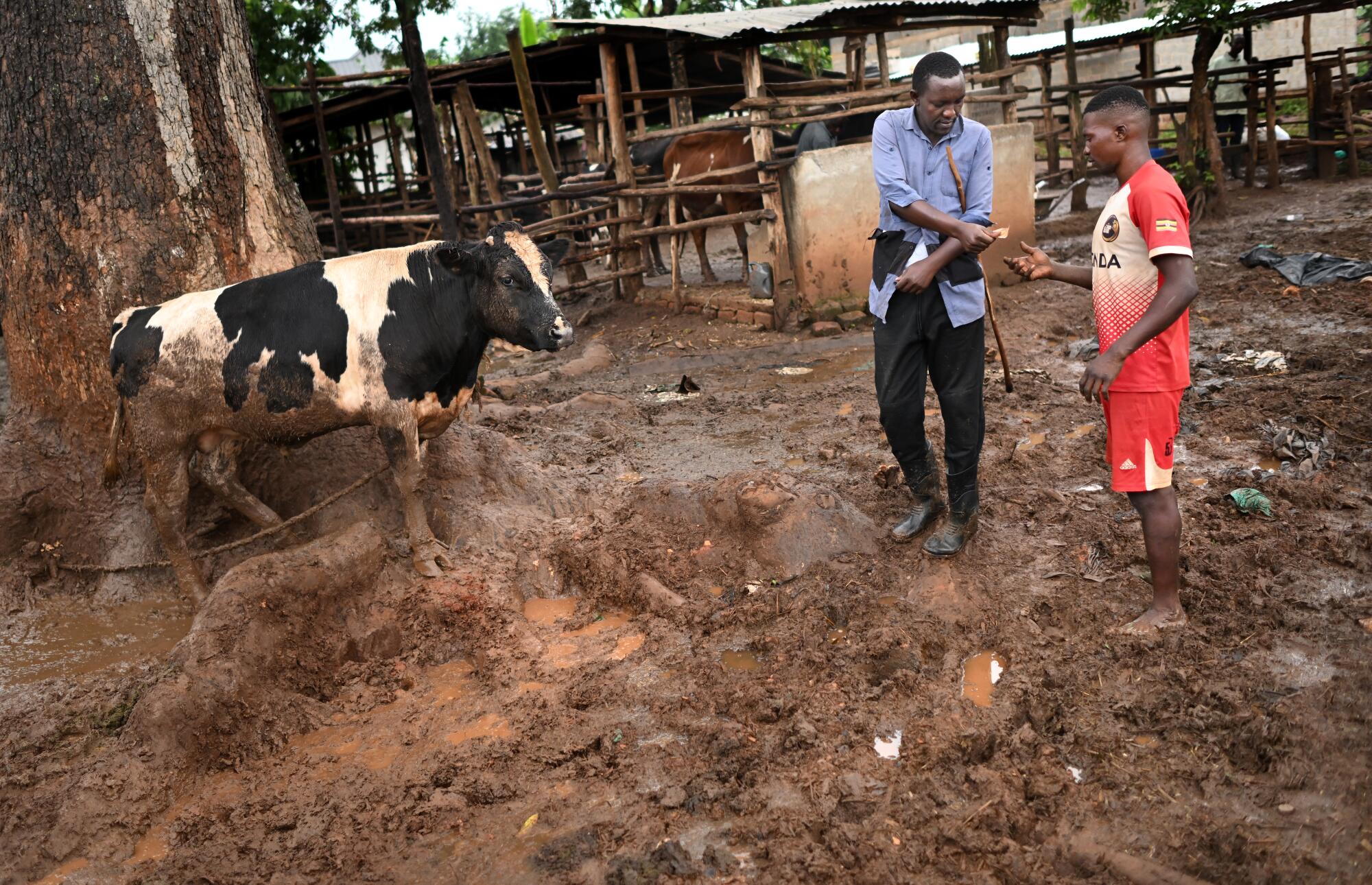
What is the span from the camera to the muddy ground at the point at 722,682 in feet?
8.65

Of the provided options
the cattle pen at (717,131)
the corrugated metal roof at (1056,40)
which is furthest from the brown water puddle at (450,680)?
the corrugated metal roof at (1056,40)

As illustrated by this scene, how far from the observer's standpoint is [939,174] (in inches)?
150

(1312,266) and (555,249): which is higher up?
(555,249)

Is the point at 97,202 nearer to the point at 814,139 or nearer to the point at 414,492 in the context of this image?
the point at 414,492

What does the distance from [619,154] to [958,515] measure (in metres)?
7.75

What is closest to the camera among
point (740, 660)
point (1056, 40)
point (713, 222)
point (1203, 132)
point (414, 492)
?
point (740, 660)

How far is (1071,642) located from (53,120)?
4847 mm

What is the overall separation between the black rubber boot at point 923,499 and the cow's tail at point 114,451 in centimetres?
351

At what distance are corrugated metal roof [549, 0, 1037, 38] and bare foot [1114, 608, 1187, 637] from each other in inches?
273

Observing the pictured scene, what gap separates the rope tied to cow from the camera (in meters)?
4.41

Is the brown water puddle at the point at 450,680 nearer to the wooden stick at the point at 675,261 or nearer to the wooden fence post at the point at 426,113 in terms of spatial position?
the wooden fence post at the point at 426,113

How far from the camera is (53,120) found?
4.40m

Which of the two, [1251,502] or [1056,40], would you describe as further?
[1056,40]

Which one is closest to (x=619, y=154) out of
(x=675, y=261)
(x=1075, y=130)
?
(x=675, y=261)
